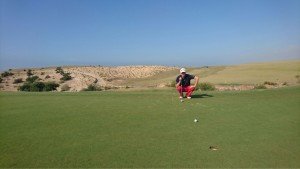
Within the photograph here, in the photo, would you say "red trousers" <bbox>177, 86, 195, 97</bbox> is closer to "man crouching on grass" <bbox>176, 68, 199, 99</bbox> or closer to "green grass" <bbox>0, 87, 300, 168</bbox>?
"man crouching on grass" <bbox>176, 68, 199, 99</bbox>

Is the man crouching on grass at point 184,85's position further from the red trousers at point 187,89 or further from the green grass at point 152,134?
the green grass at point 152,134

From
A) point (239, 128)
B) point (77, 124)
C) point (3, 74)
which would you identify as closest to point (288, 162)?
point (239, 128)

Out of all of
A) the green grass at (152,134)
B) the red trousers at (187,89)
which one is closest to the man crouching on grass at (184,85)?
the red trousers at (187,89)

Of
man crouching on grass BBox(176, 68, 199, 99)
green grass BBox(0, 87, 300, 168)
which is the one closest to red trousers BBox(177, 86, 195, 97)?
man crouching on grass BBox(176, 68, 199, 99)

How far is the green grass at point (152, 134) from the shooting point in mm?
7781

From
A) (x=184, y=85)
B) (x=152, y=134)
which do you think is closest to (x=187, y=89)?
(x=184, y=85)

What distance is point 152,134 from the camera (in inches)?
387

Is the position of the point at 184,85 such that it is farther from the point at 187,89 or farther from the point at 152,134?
the point at 152,134

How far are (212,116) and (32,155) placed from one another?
5905 millimetres

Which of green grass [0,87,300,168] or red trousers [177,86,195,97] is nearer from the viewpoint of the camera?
green grass [0,87,300,168]

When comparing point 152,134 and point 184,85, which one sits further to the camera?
point 184,85

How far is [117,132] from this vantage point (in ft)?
33.1

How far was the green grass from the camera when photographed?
7781mm

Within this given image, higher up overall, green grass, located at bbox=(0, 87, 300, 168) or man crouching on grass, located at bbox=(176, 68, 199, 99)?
man crouching on grass, located at bbox=(176, 68, 199, 99)
